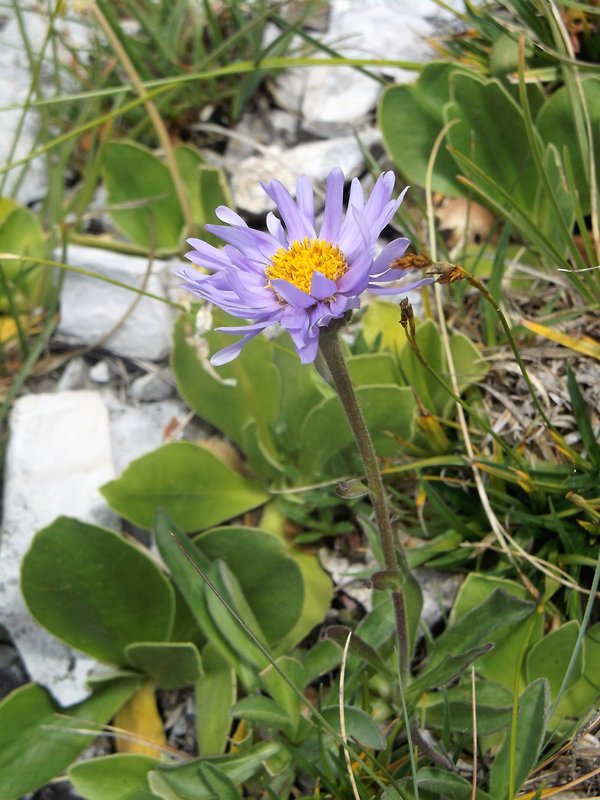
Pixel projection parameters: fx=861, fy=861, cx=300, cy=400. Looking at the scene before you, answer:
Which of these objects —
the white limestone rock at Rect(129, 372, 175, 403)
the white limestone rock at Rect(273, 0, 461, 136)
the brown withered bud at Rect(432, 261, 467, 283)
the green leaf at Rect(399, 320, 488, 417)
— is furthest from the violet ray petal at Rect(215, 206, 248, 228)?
the white limestone rock at Rect(273, 0, 461, 136)

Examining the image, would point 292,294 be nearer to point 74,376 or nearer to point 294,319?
point 294,319

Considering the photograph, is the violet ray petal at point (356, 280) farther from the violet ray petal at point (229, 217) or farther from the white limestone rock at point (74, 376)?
the white limestone rock at point (74, 376)

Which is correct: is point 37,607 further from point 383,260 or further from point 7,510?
point 383,260

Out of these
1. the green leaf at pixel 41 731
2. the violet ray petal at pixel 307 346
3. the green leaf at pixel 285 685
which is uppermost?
the violet ray petal at pixel 307 346

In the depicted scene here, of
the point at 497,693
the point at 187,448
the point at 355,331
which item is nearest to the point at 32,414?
the point at 187,448

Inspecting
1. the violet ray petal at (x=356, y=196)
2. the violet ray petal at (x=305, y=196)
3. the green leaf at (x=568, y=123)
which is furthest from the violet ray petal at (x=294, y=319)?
the green leaf at (x=568, y=123)
